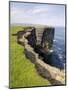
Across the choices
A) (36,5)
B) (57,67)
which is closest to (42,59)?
(57,67)

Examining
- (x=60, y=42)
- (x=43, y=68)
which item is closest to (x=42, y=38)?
(x=60, y=42)

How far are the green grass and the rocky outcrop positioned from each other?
0.05 metres

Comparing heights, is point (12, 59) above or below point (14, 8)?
below

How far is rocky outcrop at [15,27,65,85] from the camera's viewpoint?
8.84 feet

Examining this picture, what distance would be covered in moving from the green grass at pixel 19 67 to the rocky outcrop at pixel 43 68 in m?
0.05

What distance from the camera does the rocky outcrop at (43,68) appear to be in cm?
270

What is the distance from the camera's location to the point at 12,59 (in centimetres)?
266

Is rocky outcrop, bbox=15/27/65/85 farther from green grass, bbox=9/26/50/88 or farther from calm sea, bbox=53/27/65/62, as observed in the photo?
calm sea, bbox=53/27/65/62

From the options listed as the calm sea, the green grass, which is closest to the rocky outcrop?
the green grass

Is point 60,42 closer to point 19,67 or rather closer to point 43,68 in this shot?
point 43,68

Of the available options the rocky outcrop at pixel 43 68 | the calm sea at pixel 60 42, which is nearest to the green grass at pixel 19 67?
the rocky outcrop at pixel 43 68

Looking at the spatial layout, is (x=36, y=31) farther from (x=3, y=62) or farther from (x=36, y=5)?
(x=3, y=62)

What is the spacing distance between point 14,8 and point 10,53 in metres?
0.48

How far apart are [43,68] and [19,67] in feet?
0.87
